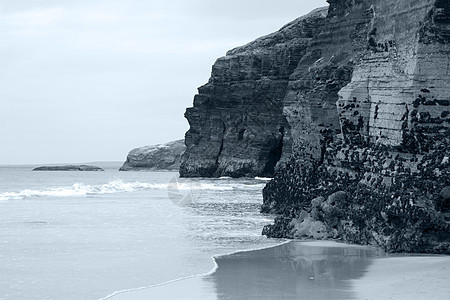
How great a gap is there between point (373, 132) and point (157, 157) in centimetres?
12467

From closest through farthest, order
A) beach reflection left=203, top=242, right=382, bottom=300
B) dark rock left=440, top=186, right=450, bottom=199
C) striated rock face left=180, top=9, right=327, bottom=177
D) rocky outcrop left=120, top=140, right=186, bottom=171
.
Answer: beach reflection left=203, top=242, right=382, bottom=300 < dark rock left=440, top=186, right=450, bottom=199 < striated rock face left=180, top=9, right=327, bottom=177 < rocky outcrop left=120, top=140, right=186, bottom=171

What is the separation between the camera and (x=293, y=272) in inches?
644

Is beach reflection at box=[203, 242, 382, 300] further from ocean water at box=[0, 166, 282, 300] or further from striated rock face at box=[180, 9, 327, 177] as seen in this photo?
striated rock face at box=[180, 9, 327, 177]

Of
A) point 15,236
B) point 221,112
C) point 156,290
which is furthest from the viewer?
point 221,112

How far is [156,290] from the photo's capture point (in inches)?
574

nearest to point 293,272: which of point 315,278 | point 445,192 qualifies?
point 315,278

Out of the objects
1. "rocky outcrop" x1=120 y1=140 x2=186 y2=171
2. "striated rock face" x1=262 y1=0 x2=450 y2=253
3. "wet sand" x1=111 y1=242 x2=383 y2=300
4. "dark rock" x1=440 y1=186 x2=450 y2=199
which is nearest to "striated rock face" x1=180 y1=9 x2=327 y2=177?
"striated rock face" x1=262 y1=0 x2=450 y2=253

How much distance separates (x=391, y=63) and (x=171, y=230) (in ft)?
29.9

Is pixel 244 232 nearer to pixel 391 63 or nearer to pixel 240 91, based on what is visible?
pixel 391 63

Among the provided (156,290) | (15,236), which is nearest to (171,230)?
(15,236)

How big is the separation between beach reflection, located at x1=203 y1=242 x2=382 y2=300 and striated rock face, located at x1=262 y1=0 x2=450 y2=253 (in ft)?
3.49

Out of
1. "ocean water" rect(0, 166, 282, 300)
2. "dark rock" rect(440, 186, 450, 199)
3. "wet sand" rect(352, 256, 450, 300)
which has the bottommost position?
"ocean water" rect(0, 166, 282, 300)

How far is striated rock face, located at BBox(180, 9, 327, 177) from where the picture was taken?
256 feet

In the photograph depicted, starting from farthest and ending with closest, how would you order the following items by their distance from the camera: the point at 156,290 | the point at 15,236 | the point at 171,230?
the point at 171,230
the point at 15,236
the point at 156,290
